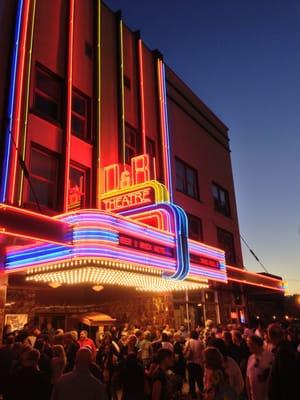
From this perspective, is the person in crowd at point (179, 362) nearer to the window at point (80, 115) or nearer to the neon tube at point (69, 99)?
the neon tube at point (69, 99)

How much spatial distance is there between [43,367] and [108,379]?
11.1ft

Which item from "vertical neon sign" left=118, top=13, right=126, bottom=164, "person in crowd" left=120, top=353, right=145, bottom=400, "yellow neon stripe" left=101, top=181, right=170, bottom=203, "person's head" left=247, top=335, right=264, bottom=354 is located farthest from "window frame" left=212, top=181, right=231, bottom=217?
"person in crowd" left=120, top=353, right=145, bottom=400

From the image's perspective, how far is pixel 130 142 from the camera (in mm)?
16953

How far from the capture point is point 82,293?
18594mm

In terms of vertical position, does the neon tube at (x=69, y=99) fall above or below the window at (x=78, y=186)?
above

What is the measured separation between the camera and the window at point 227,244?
2277 cm

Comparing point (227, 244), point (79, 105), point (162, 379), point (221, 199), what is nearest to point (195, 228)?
point (227, 244)

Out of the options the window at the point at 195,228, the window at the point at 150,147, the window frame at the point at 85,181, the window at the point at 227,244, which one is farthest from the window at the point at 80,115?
the window at the point at 227,244

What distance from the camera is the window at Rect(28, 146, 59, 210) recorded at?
12156 mm

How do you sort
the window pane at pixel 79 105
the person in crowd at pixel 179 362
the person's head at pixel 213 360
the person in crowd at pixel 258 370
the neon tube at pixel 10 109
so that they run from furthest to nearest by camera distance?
the window pane at pixel 79 105, the person in crowd at pixel 179 362, the neon tube at pixel 10 109, the person in crowd at pixel 258 370, the person's head at pixel 213 360

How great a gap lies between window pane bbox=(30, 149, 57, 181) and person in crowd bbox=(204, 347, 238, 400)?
8837 mm

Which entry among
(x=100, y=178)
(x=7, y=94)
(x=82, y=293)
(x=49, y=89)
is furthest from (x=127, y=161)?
(x=82, y=293)

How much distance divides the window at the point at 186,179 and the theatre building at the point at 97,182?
98mm

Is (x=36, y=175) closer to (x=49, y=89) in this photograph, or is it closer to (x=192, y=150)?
(x=49, y=89)
